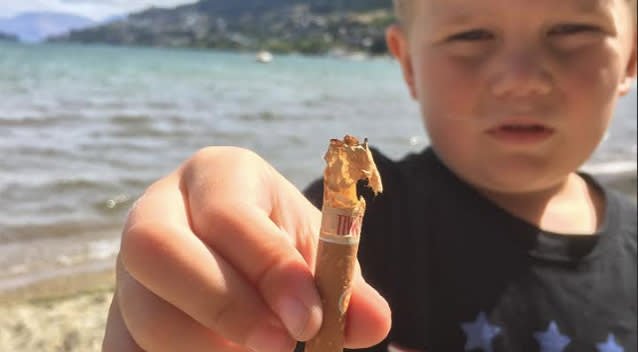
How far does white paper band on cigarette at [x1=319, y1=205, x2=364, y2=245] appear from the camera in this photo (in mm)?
673

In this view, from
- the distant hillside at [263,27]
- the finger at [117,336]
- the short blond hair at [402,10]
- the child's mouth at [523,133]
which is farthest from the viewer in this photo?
the distant hillside at [263,27]

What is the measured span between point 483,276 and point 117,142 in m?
7.20

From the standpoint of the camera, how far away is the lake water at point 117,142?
4789mm

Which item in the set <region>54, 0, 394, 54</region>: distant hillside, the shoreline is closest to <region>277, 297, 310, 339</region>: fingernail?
the shoreline

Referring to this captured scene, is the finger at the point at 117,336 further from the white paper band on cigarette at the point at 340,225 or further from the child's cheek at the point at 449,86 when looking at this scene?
the child's cheek at the point at 449,86

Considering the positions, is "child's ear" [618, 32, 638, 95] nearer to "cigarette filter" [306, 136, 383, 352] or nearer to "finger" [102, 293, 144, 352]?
"cigarette filter" [306, 136, 383, 352]

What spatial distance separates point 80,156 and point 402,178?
617 centimetres

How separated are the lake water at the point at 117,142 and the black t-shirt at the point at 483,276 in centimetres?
315

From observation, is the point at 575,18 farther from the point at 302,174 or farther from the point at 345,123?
the point at 345,123

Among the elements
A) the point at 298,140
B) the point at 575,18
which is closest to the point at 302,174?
the point at 298,140

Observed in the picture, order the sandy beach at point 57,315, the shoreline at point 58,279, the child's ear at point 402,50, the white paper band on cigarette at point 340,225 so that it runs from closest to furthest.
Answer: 1. the white paper band on cigarette at point 340,225
2. the child's ear at point 402,50
3. the sandy beach at point 57,315
4. the shoreline at point 58,279

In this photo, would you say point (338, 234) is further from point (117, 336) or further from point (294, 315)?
point (117, 336)

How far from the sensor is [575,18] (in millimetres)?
1583

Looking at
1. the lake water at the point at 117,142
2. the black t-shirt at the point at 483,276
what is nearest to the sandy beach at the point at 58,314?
A: the lake water at the point at 117,142
